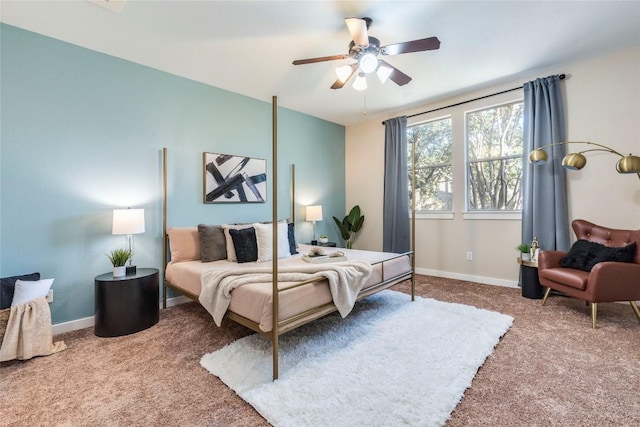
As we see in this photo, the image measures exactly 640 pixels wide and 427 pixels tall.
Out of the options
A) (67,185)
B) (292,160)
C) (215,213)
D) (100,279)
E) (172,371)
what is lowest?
(172,371)

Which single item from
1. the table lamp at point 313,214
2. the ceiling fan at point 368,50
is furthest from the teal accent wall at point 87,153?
the ceiling fan at point 368,50

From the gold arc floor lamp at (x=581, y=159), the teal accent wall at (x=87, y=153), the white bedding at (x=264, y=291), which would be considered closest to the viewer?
the white bedding at (x=264, y=291)

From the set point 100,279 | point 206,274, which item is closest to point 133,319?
point 100,279

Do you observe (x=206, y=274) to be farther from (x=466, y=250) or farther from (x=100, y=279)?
(x=466, y=250)

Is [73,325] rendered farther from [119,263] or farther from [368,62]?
[368,62]

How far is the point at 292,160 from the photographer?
490cm

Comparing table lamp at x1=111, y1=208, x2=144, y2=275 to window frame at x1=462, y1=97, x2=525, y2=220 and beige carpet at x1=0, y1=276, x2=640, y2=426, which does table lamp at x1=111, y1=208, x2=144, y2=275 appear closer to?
beige carpet at x1=0, y1=276, x2=640, y2=426

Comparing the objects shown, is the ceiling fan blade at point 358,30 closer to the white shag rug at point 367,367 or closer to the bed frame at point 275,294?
the bed frame at point 275,294

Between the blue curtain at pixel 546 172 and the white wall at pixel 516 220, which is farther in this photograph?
the blue curtain at pixel 546 172

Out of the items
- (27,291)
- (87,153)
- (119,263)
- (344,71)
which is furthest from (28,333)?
(344,71)

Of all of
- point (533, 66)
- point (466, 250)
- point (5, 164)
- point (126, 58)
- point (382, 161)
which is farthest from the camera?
point (382, 161)

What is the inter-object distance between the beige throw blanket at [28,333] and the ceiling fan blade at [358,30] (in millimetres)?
3374

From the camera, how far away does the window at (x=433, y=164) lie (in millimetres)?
4688

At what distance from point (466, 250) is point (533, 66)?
8.52ft
